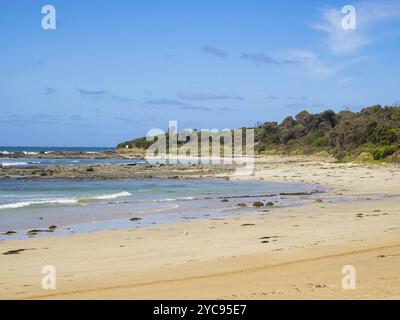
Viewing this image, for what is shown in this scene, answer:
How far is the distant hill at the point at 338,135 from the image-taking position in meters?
57.6

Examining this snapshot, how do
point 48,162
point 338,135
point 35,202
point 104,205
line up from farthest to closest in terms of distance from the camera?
point 48,162 < point 338,135 < point 35,202 < point 104,205

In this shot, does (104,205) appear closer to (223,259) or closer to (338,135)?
(223,259)

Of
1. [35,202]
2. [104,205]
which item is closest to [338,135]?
[104,205]

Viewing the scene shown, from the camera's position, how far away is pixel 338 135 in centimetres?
7225

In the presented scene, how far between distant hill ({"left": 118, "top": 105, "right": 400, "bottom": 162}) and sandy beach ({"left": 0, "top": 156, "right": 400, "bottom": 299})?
121 ft

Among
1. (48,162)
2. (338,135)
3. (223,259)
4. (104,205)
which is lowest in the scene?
(104,205)

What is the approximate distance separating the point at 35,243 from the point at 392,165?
3790cm

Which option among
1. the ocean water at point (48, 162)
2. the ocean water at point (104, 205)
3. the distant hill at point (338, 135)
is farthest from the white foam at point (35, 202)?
the ocean water at point (48, 162)

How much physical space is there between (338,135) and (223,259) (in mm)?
64711

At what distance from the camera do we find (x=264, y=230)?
14602 millimetres

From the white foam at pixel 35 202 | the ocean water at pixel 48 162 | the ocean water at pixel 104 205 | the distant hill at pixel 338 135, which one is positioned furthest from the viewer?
the ocean water at pixel 48 162

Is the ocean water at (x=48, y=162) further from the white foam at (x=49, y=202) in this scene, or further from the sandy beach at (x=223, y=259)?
the sandy beach at (x=223, y=259)

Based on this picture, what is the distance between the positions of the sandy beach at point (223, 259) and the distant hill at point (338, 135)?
36.8 meters
